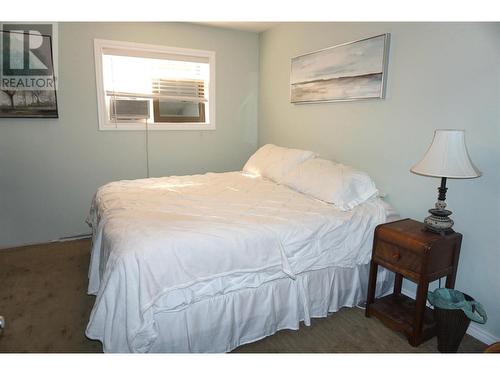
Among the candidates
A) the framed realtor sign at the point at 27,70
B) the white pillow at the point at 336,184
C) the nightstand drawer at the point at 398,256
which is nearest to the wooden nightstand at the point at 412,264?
the nightstand drawer at the point at 398,256

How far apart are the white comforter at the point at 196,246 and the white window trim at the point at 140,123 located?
1.10 m

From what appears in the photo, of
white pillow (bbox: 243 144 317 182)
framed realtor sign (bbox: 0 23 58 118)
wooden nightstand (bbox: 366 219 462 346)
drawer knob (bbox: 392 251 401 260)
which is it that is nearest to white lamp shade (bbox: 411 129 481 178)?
wooden nightstand (bbox: 366 219 462 346)

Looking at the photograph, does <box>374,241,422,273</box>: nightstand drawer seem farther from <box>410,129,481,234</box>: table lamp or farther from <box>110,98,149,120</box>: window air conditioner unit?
<box>110,98,149,120</box>: window air conditioner unit

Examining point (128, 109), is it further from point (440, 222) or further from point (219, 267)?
point (440, 222)

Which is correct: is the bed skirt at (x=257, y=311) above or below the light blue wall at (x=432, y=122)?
below

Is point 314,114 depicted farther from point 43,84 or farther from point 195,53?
point 43,84

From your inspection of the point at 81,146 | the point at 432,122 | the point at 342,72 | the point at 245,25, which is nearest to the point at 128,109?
the point at 81,146

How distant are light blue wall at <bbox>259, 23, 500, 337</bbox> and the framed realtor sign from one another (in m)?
2.46

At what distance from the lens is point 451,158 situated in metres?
1.68

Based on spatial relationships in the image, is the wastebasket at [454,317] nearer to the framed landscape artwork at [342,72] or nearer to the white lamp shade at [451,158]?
the white lamp shade at [451,158]

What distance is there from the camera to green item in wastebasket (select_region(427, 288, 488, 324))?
1673 mm

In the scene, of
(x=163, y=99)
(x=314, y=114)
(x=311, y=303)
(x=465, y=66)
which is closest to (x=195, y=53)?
(x=163, y=99)

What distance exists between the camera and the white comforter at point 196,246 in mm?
1508

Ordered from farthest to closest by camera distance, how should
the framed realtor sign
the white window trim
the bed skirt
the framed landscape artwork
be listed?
the white window trim < the framed realtor sign < the framed landscape artwork < the bed skirt
